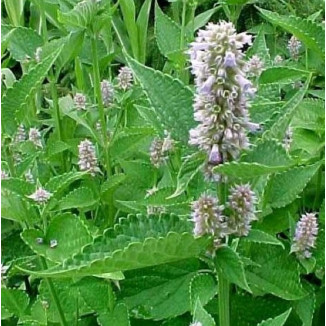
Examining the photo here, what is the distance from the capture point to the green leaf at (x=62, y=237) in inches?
47.7

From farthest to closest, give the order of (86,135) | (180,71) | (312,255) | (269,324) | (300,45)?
(300,45) → (86,135) → (180,71) → (312,255) → (269,324)

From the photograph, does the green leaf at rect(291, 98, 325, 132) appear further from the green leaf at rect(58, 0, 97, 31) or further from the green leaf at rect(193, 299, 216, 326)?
the green leaf at rect(193, 299, 216, 326)

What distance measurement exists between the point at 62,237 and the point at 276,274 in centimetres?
35

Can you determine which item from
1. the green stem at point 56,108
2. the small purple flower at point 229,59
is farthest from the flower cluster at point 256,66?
the small purple flower at point 229,59

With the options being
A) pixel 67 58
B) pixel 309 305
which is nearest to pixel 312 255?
pixel 309 305

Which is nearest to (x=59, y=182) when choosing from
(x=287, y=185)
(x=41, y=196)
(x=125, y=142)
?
(x=41, y=196)

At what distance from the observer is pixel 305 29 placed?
3.81ft

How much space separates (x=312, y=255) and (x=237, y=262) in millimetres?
446

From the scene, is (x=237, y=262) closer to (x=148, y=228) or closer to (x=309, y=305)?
(x=148, y=228)

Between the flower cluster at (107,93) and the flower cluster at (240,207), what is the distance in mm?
739

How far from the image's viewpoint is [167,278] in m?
1.35

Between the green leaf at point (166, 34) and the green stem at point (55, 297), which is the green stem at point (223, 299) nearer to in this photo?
the green stem at point (55, 297)

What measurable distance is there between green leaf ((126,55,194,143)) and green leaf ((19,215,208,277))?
0.35 ft

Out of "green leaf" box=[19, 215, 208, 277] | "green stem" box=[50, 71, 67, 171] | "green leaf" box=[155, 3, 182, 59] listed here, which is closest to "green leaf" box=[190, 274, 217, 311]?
"green leaf" box=[19, 215, 208, 277]
